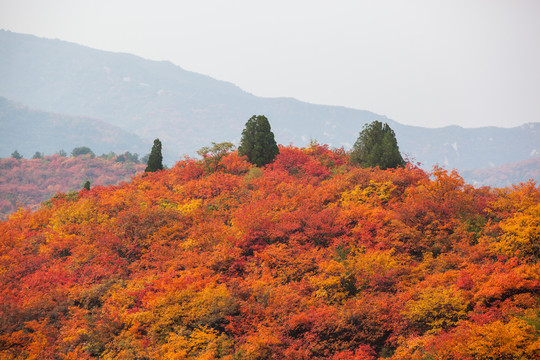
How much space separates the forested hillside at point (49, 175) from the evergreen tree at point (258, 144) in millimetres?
79143

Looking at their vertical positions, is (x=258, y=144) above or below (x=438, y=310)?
above

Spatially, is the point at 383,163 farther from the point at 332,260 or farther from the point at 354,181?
the point at 332,260

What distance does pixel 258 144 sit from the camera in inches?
1427

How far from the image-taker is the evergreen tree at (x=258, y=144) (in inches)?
1425

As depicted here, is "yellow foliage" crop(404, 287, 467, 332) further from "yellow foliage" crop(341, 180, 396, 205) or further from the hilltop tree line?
the hilltop tree line

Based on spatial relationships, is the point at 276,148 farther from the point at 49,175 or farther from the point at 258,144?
the point at 49,175

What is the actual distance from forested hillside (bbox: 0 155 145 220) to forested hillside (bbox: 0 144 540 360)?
8367 cm

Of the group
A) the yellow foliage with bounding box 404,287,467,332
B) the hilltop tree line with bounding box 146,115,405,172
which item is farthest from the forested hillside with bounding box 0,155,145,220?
the yellow foliage with bounding box 404,287,467,332

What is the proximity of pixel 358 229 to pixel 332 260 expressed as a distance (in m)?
3.42

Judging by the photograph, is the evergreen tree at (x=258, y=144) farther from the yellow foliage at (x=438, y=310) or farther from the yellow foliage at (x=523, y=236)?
the yellow foliage at (x=438, y=310)

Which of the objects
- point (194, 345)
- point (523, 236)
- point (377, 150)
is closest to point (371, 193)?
point (377, 150)

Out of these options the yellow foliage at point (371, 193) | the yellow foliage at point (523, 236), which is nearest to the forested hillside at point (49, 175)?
the yellow foliage at point (371, 193)

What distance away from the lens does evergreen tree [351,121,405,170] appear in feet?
105

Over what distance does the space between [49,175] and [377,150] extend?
352ft
